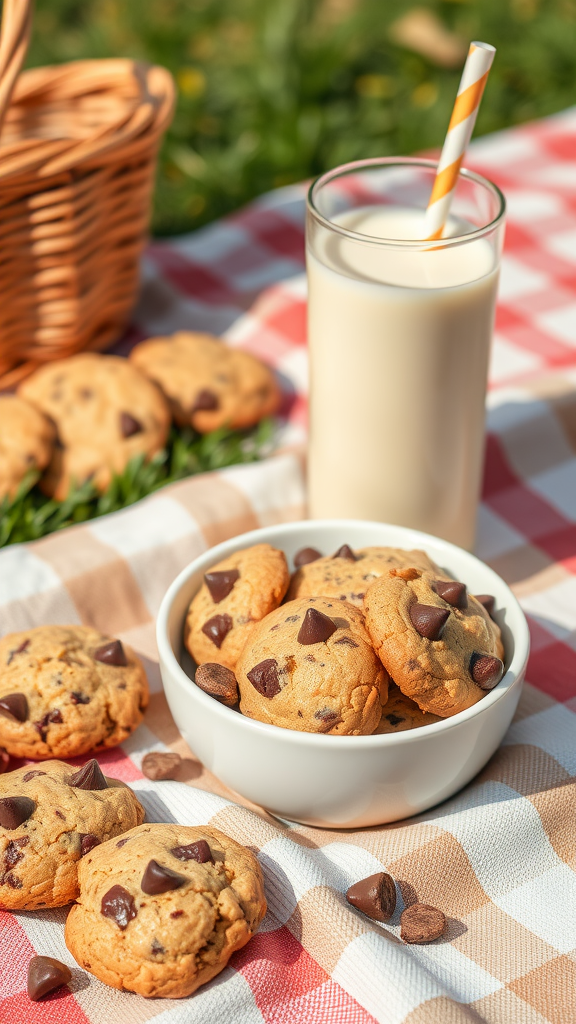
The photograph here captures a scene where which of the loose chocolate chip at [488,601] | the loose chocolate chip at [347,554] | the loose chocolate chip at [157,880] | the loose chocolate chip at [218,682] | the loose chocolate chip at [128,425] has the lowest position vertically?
the loose chocolate chip at [128,425]

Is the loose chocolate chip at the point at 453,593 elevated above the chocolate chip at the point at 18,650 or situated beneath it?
elevated above

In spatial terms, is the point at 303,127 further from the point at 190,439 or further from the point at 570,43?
the point at 190,439

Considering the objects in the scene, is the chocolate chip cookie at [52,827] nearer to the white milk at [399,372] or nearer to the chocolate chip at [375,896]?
the chocolate chip at [375,896]

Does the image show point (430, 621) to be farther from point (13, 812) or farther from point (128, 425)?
point (128, 425)

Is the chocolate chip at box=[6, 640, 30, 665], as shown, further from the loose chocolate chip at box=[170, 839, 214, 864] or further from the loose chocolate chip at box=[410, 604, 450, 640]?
the loose chocolate chip at box=[410, 604, 450, 640]

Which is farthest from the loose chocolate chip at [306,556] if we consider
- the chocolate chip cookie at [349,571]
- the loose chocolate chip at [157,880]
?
the loose chocolate chip at [157,880]

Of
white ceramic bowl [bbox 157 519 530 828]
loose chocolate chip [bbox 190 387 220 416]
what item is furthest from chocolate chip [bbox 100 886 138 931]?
loose chocolate chip [bbox 190 387 220 416]
